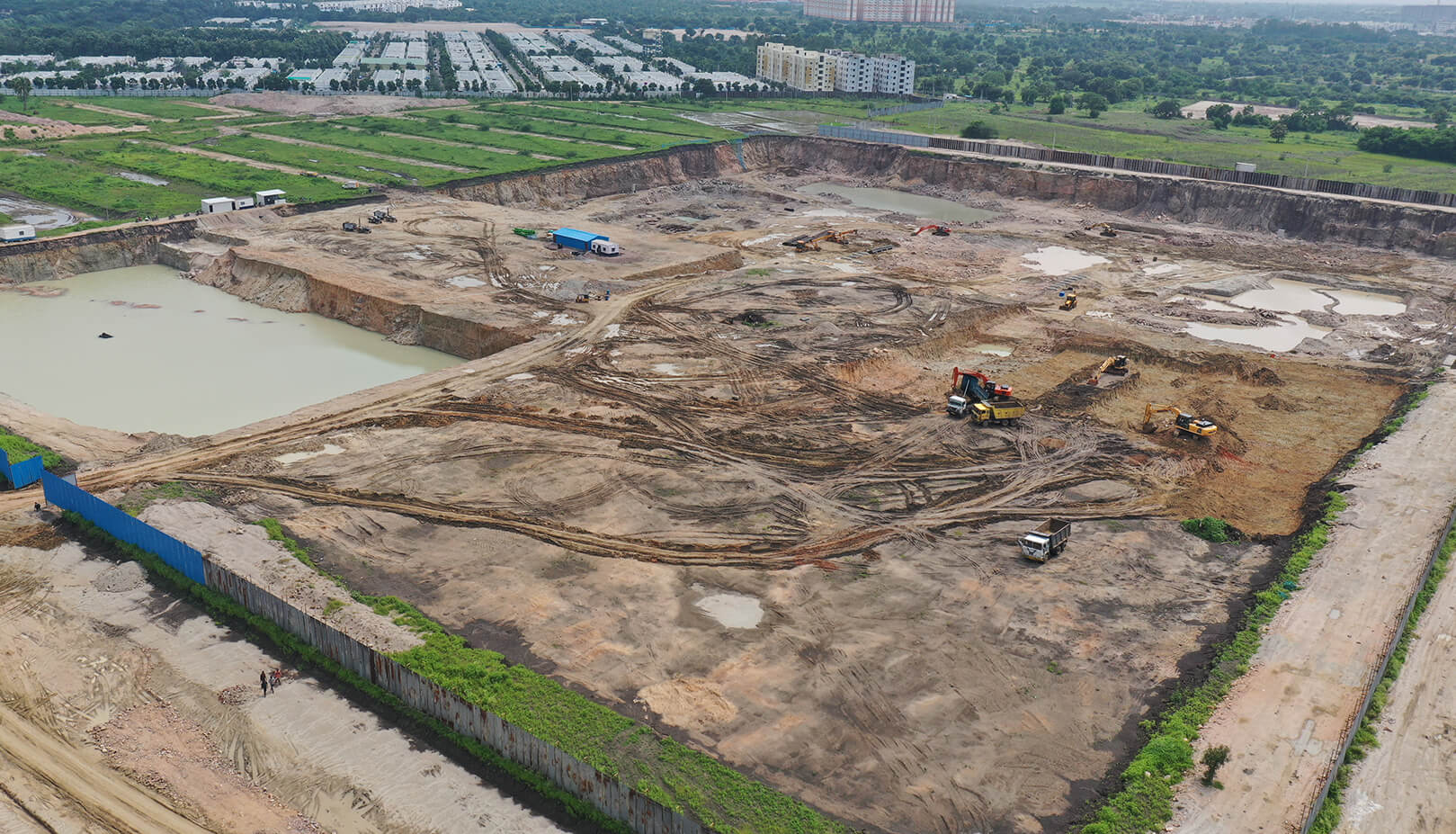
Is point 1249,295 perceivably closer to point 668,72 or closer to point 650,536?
point 650,536

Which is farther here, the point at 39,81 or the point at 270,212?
the point at 39,81

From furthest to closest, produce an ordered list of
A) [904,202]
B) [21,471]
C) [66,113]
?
[66,113], [904,202], [21,471]

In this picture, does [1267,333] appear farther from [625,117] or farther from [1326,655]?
[625,117]

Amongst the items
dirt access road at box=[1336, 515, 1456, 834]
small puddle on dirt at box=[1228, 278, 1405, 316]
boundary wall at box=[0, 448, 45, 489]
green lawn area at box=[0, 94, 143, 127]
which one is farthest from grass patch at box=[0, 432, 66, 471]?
green lawn area at box=[0, 94, 143, 127]

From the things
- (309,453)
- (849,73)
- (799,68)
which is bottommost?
(309,453)

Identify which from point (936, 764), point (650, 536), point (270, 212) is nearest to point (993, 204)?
point (270, 212)

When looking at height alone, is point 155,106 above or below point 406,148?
above

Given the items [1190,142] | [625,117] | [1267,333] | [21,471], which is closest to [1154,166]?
[1190,142]
